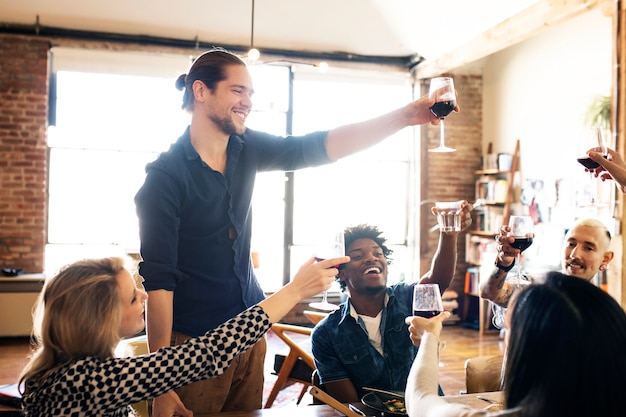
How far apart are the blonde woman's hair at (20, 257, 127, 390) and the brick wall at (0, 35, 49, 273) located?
529cm

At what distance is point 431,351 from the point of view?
143 cm

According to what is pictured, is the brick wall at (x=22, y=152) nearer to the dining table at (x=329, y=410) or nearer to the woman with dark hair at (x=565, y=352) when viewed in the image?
the dining table at (x=329, y=410)

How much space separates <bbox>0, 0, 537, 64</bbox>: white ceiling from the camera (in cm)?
620

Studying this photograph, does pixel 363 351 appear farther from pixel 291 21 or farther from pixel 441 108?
pixel 291 21

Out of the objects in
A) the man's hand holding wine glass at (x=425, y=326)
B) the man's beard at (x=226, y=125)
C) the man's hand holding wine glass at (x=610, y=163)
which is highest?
the man's beard at (x=226, y=125)

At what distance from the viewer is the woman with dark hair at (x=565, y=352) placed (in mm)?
955

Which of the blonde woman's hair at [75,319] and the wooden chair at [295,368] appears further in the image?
the wooden chair at [295,368]

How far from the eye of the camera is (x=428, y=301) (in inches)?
67.2

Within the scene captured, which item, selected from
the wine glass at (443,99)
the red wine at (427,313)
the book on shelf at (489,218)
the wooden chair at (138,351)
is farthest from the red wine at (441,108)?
the book on shelf at (489,218)

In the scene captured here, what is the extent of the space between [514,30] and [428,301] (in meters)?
4.36

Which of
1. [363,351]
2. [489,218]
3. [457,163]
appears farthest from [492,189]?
[363,351]

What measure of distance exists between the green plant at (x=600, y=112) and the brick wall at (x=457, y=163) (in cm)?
204

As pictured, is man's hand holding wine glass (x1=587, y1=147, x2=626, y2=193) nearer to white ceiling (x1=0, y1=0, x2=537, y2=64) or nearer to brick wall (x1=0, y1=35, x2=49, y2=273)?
white ceiling (x1=0, y1=0, x2=537, y2=64)

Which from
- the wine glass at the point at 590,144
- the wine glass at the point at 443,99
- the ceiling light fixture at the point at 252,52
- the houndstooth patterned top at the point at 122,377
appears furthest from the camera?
the ceiling light fixture at the point at 252,52
